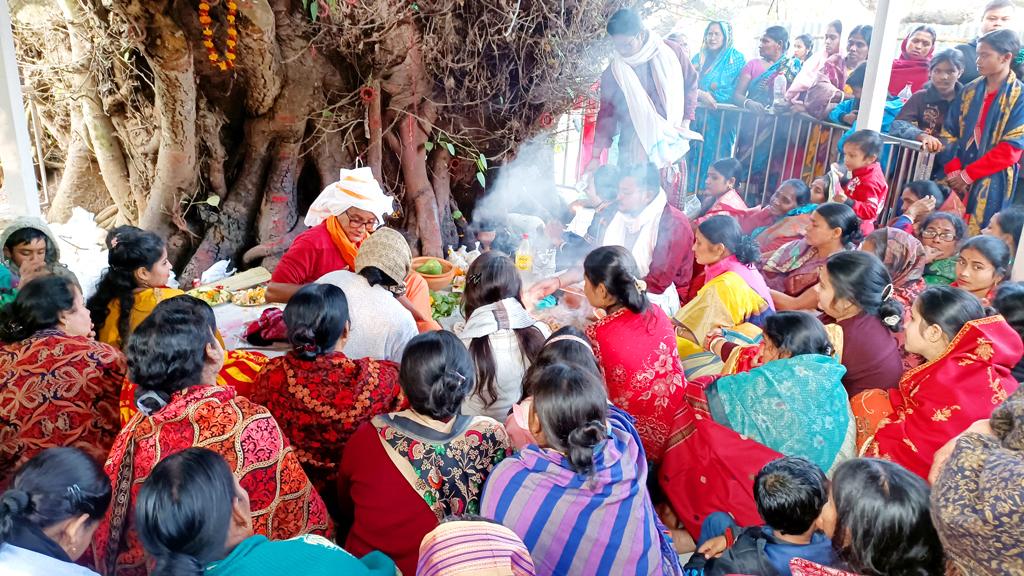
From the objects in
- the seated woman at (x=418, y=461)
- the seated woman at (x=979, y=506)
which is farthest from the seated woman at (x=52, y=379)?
the seated woman at (x=979, y=506)

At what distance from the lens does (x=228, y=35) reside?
5035 millimetres

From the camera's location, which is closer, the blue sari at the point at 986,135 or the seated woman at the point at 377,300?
the seated woman at the point at 377,300

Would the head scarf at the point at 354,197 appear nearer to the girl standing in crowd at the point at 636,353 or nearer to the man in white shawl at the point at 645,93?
the girl standing in crowd at the point at 636,353

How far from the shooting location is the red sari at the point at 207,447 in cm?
198

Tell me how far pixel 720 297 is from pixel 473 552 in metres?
2.50

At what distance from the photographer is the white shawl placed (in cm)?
549

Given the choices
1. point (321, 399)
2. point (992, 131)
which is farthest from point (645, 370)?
point (992, 131)

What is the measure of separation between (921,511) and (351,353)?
2.34 m

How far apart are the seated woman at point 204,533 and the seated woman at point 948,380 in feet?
6.43

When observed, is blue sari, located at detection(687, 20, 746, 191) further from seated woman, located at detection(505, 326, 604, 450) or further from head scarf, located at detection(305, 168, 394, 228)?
seated woman, located at detection(505, 326, 604, 450)

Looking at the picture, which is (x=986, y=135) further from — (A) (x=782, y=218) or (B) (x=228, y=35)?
(B) (x=228, y=35)

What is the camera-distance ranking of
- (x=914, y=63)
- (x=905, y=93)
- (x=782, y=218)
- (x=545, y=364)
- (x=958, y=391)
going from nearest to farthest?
(x=958, y=391) → (x=545, y=364) → (x=782, y=218) → (x=905, y=93) → (x=914, y=63)

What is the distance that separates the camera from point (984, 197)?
5492mm

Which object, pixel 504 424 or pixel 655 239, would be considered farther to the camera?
pixel 655 239
